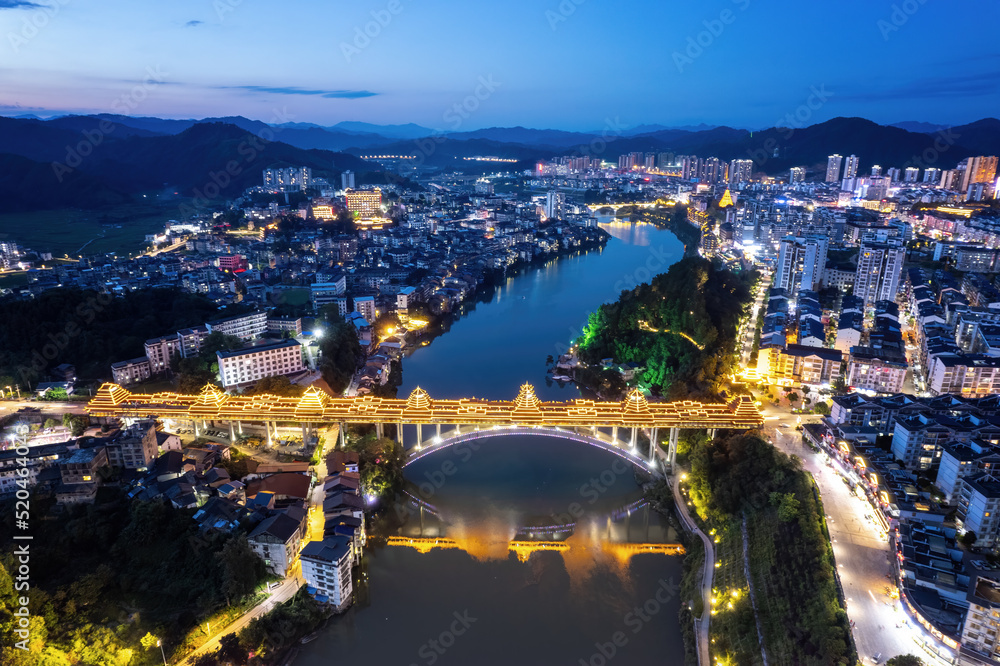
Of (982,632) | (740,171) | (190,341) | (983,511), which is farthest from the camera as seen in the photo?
(740,171)

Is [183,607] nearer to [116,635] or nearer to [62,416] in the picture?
[116,635]

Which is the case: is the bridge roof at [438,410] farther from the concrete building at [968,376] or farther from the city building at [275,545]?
the concrete building at [968,376]

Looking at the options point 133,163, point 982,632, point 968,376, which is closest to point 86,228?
point 133,163

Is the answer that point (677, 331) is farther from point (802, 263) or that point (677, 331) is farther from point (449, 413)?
point (449, 413)

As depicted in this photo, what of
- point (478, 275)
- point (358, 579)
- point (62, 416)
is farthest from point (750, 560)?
point (478, 275)

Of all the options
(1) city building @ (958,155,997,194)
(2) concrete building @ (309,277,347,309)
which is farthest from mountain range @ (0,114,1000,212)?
(2) concrete building @ (309,277,347,309)
